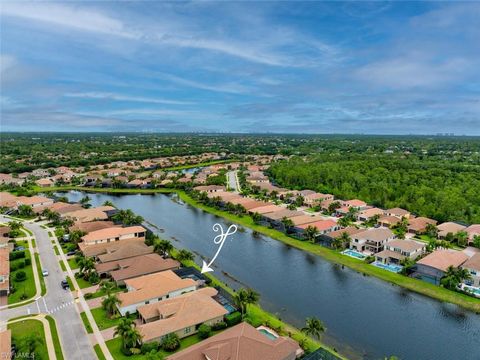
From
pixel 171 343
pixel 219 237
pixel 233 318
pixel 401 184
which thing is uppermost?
pixel 401 184

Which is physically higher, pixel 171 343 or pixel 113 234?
pixel 113 234

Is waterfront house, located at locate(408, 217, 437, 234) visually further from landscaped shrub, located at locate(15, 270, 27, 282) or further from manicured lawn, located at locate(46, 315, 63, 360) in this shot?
landscaped shrub, located at locate(15, 270, 27, 282)

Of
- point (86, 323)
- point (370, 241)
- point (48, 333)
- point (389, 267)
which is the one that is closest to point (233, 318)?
point (86, 323)

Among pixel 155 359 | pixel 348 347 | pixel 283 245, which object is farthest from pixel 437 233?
pixel 155 359

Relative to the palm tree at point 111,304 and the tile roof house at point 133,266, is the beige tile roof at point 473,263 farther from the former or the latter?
the palm tree at point 111,304

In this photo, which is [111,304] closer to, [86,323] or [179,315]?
[86,323]

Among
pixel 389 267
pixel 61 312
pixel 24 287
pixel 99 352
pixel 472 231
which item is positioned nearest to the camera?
pixel 99 352

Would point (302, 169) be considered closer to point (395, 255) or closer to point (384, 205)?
point (384, 205)
